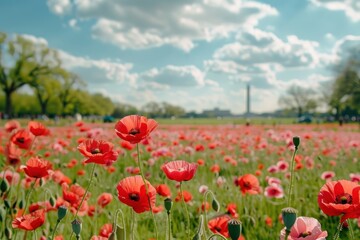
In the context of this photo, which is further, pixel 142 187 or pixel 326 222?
pixel 326 222

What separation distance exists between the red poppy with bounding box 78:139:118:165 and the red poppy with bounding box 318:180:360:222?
1.93ft

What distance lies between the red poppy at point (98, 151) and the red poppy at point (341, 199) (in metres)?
0.59

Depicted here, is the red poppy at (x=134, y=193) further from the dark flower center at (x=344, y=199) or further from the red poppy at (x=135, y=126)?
the dark flower center at (x=344, y=199)

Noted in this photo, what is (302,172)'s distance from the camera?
4562 millimetres

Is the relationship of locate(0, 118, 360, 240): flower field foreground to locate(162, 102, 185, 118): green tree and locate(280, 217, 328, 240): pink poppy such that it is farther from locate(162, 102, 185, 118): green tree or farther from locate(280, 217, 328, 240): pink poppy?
locate(162, 102, 185, 118): green tree

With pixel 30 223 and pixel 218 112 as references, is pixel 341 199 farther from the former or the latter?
pixel 218 112

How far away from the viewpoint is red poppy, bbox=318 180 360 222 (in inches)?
38.6

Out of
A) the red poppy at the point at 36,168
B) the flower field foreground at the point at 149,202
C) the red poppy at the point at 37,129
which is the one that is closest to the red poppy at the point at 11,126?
the flower field foreground at the point at 149,202

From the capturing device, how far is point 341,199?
1.04m

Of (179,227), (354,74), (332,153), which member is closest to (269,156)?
(332,153)

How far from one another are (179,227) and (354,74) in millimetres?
40242

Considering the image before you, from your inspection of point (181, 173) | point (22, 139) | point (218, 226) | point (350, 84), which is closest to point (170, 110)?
point (350, 84)

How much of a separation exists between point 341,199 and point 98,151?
687 mm

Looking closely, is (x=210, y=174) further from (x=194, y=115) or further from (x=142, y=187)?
(x=194, y=115)
